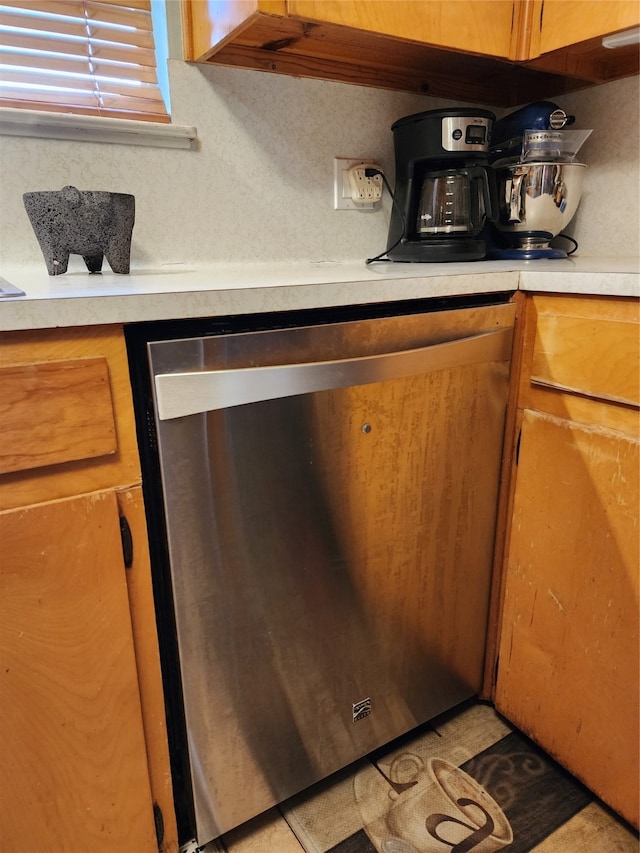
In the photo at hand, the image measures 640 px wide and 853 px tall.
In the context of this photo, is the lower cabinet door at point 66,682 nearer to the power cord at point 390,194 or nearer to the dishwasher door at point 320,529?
the dishwasher door at point 320,529

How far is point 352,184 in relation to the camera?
1.31m

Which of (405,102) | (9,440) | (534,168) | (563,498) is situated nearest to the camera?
(9,440)

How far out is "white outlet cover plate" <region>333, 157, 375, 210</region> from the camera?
1.29 m

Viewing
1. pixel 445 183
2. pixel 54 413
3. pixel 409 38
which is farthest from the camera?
pixel 445 183

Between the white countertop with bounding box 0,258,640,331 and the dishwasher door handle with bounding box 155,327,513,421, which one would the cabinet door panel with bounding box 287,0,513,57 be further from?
the dishwasher door handle with bounding box 155,327,513,421

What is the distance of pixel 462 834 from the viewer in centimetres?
96

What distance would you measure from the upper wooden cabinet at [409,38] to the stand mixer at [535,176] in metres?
0.12

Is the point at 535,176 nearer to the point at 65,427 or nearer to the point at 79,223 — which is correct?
the point at 79,223

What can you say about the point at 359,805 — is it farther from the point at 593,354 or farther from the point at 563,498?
the point at 593,354

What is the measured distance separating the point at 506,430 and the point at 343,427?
1.19 ft

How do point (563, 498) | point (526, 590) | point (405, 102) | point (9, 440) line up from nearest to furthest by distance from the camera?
point (9, 440) < point (563, 498) < point (526, 590) < point (405, 102)

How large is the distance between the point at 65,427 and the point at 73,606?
0.73ft

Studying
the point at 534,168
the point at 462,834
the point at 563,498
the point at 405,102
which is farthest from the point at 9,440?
the point at 405,102

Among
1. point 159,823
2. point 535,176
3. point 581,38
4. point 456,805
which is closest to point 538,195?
point 535,176
